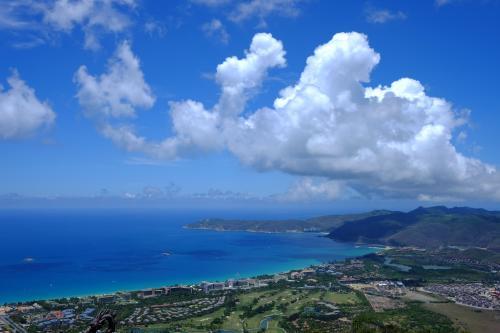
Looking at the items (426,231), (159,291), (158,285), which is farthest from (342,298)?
(426,231)

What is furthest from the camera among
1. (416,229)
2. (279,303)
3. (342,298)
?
(416,229)

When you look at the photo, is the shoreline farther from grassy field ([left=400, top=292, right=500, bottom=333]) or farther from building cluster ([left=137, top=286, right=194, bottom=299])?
grassy field ([left=400, top=292, right=500, bottom=333])

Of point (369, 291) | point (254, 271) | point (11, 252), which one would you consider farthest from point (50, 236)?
point (369, 291)

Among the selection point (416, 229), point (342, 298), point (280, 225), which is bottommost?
point (342, 298)

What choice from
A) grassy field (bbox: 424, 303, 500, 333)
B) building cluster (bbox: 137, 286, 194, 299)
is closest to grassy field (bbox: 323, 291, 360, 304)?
grassy field (bbox: 424, 303, 500, 333)

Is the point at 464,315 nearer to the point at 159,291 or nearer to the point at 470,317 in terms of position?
the point at 470,317

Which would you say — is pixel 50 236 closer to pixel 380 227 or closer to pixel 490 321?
pixel 380 227

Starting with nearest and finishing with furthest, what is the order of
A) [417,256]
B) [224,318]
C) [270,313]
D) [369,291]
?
[224,318], [270,313], [369,291], [417,256]
